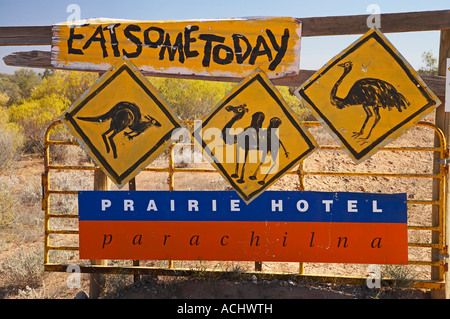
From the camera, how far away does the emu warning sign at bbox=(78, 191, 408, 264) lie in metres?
4.51

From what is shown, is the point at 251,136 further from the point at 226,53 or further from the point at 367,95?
the point at 367,95

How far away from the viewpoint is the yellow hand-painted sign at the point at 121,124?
4594mm

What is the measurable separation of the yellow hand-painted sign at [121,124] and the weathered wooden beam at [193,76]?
354 millimetres

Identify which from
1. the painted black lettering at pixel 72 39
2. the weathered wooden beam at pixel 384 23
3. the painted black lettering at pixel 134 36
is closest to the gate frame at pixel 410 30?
the weathered wooden beam at pixel 384 23

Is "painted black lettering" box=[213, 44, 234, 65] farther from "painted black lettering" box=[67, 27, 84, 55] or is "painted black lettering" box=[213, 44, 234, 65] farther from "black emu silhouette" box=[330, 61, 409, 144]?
"painted black lettering" box=[67, 27, 84, 55]

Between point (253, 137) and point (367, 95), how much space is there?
134cm

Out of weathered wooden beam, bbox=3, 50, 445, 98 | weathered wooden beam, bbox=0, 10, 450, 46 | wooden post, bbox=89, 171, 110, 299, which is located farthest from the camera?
wooden post, bbox=89, 171, 110, 299

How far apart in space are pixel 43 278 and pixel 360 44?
526 cm

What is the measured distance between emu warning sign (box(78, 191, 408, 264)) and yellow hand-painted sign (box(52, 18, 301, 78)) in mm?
1469

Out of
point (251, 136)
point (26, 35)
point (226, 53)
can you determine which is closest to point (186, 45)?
point (226, 53)

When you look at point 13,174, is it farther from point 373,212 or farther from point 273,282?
point 373,212

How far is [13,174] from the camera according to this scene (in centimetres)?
1048

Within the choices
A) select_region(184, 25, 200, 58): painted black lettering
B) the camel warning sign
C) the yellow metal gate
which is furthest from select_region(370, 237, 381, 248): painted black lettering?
select_region(184, 25, 200, 58): painted black lettering
